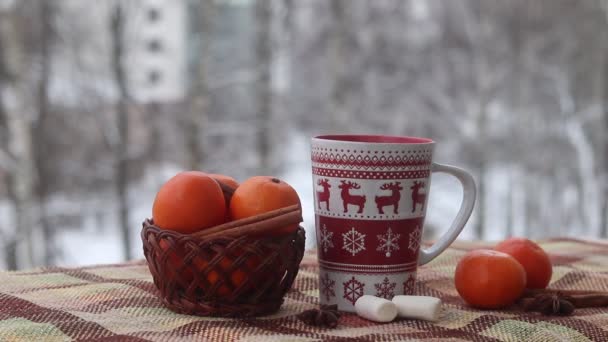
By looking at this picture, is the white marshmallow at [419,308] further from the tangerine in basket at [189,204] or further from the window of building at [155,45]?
the window of building at [155,45]

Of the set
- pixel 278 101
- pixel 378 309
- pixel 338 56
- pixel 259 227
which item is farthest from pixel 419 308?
pixel 338 56

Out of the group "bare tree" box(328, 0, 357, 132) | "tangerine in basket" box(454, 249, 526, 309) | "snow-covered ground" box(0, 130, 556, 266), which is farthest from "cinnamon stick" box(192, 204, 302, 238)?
"bare tree" box(328, 0, 357, 132)

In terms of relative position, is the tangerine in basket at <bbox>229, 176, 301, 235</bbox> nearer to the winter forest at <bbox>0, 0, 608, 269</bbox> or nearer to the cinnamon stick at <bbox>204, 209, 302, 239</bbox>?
the cinnamon stick at <bbox>204, 209, 302, 239</bbox>

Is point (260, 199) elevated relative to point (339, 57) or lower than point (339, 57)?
lower

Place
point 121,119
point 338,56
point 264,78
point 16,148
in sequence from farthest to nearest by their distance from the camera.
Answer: point 338,56, point 264,78, point 121,119, point 16,148

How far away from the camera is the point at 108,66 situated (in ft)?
12.7

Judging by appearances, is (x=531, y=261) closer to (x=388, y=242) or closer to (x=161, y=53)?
(x=388, y=242)

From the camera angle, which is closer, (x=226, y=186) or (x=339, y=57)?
(x=226, y=186)

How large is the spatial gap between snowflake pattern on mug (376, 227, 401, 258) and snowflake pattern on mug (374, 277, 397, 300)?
0.10 feet

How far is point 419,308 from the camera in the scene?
2.56 feet

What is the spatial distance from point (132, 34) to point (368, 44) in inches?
55.1

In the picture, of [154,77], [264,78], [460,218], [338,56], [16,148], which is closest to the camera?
[460,218]

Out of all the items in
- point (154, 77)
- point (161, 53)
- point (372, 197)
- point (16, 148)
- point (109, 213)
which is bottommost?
point (109, 213)

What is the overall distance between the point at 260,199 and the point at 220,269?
8 centimetres
